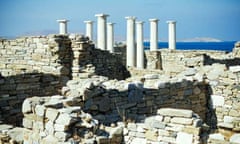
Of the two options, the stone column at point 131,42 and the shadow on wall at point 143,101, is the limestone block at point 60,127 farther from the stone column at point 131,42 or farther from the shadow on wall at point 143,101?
the stone column at point 131,42

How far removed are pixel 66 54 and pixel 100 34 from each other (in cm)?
1142

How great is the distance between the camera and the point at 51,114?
7.04 m

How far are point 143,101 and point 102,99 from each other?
3.93 ft

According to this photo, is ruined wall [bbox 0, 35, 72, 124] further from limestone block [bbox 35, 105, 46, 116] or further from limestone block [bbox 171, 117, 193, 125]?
limestone block [bbox 171, 117, 193, 125]

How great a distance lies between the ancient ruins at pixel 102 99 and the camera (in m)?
7.10

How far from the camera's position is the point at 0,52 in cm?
1458

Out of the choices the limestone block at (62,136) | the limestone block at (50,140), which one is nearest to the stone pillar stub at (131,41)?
the limestone block at (50,140)

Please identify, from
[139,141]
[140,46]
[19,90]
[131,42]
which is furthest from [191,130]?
[140,46]

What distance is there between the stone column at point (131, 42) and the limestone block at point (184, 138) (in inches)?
712

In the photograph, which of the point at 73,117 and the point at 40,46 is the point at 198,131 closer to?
the point at 73,117

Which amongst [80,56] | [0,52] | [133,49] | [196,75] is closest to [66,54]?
[80,56]

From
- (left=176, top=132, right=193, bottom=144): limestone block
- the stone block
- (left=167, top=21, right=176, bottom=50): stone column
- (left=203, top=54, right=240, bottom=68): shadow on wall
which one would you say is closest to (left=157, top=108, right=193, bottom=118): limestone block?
the stone block

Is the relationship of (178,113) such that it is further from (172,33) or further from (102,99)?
(172,33)

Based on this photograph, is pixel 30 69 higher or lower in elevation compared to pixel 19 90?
higher
